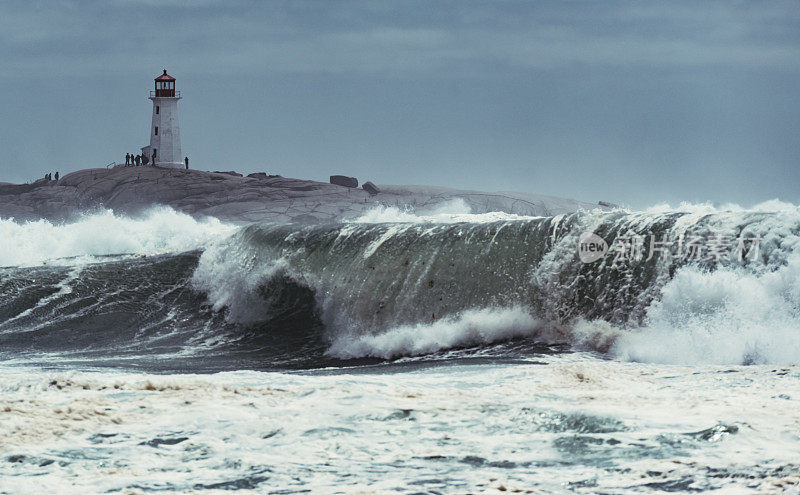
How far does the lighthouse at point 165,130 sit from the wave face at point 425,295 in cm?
3706

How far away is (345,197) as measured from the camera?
44969mm

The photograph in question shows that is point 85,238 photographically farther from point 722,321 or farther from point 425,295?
point 722,321

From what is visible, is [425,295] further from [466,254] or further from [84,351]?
[84,351]

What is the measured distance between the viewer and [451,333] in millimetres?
12516

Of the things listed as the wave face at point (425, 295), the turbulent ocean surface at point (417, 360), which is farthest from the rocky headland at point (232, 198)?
the wave face at point (425, 295)

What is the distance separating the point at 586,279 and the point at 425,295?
250cm

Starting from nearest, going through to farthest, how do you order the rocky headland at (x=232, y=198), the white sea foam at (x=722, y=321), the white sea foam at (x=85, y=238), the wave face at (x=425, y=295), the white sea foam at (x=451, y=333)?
the white sea foam at (x=722, y=321) < the wave face at (x=425, y=295) < the white sea foam at (x=451, y=333) < the white sea foam at (x=85, y=238) < the rocky headland at (x=232, y=198)

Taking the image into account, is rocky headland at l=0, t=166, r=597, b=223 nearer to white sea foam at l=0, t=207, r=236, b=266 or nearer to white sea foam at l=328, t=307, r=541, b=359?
white sea foam at l=0, t=207, r=236, b=266

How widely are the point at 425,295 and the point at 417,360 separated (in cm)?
203

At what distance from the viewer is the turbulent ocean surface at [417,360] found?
461cm

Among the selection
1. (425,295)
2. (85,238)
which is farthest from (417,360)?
(85,238)

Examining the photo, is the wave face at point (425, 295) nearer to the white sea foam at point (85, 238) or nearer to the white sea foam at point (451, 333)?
the white sea foam at point (451, 333)

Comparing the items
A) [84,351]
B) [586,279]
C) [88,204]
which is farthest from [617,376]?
[88,204]

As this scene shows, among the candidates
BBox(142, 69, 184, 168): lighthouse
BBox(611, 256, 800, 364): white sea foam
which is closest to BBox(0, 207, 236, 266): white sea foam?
BBox(611, 256, 800, 364): white sea foam
